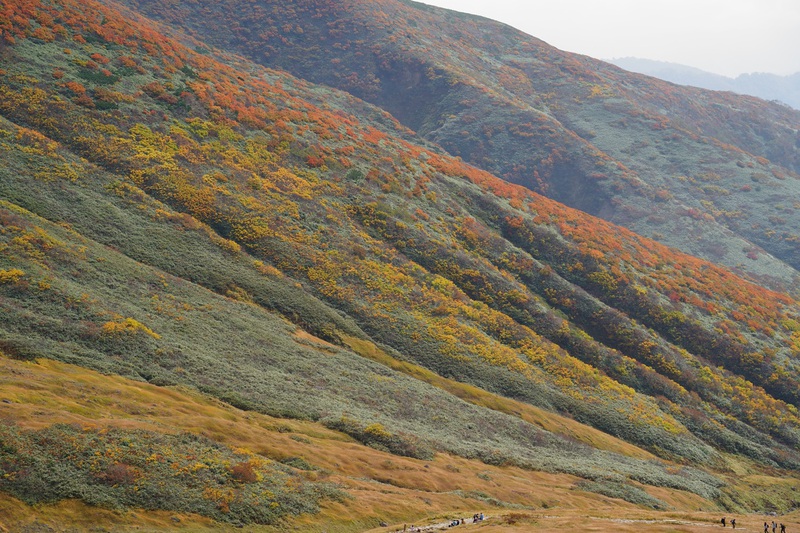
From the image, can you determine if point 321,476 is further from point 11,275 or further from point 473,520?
point 11,275

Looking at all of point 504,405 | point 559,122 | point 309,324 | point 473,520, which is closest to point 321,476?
point 473,520

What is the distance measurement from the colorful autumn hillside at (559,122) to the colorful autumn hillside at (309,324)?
1654 inches

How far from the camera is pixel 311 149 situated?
75.4 metres

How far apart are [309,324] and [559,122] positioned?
123378 mm

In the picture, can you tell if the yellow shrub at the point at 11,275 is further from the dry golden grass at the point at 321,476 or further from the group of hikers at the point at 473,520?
the group of hikers at the point at 473,520

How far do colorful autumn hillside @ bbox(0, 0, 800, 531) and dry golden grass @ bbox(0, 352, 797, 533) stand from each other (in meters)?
0.24

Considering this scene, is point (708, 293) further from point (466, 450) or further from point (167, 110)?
point (167, 110)

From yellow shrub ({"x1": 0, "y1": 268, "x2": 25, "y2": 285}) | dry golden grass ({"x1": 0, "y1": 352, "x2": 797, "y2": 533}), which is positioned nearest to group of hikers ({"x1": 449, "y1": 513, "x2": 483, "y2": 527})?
dry golden grass ({"x1": 0, "y1": 352, "x2": 797, "y2": 533})

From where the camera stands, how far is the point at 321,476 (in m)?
29.8

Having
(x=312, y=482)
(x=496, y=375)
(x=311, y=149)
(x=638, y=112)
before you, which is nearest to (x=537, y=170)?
(x=638, y=112)

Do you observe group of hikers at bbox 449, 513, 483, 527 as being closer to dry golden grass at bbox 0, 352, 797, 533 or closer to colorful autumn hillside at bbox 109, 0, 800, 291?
dry golden grass at bbox 0, 352, 797, 533

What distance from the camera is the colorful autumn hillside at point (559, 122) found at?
12850 centimetres

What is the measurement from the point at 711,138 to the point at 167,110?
498 feet

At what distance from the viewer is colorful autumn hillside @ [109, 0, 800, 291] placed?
128 m
